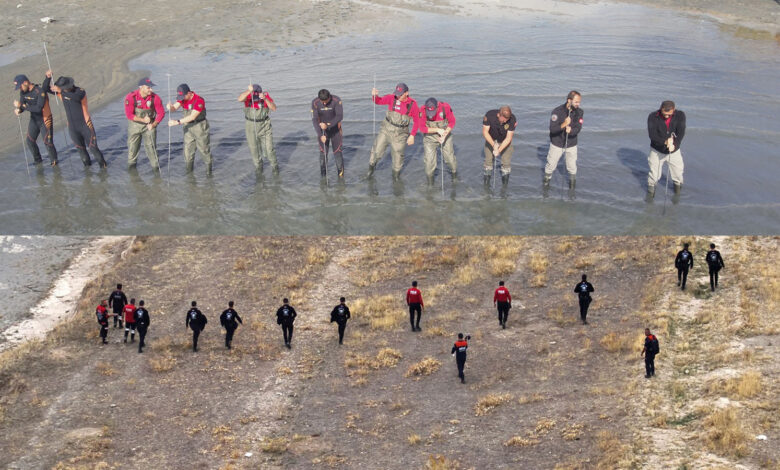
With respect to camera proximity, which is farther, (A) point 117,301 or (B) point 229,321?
(A) point 117,301

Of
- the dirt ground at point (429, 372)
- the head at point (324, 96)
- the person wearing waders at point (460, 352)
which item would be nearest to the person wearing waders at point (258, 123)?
the head at point (324, 96)

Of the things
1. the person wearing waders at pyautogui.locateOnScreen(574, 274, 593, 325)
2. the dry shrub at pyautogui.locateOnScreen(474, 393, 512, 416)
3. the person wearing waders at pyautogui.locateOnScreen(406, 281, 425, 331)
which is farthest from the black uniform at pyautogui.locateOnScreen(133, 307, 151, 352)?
the person wearing waders at pyautogui.locateOnScreen(574, 274, 593, 325)

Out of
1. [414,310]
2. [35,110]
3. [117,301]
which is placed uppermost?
[35,110]

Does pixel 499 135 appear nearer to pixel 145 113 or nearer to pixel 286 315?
pixel 286 315

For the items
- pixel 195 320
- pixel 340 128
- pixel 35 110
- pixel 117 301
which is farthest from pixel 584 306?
pixel 35 110

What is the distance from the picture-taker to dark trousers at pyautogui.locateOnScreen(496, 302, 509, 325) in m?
23.6

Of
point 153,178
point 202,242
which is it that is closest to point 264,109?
point 153,178

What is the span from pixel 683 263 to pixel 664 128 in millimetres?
7260

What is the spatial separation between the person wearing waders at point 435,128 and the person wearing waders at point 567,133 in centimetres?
224

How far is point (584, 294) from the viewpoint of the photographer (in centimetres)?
2295

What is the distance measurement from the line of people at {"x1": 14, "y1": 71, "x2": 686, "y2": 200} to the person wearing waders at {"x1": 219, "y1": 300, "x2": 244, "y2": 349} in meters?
4.68

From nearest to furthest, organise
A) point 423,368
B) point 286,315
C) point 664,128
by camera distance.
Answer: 1. point 664,128
2. point 423,368
3. point 286,315

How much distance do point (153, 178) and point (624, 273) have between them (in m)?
15.5

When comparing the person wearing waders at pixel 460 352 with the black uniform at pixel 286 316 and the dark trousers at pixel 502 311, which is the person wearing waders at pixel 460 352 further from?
the black uniform at pixel 286 316
